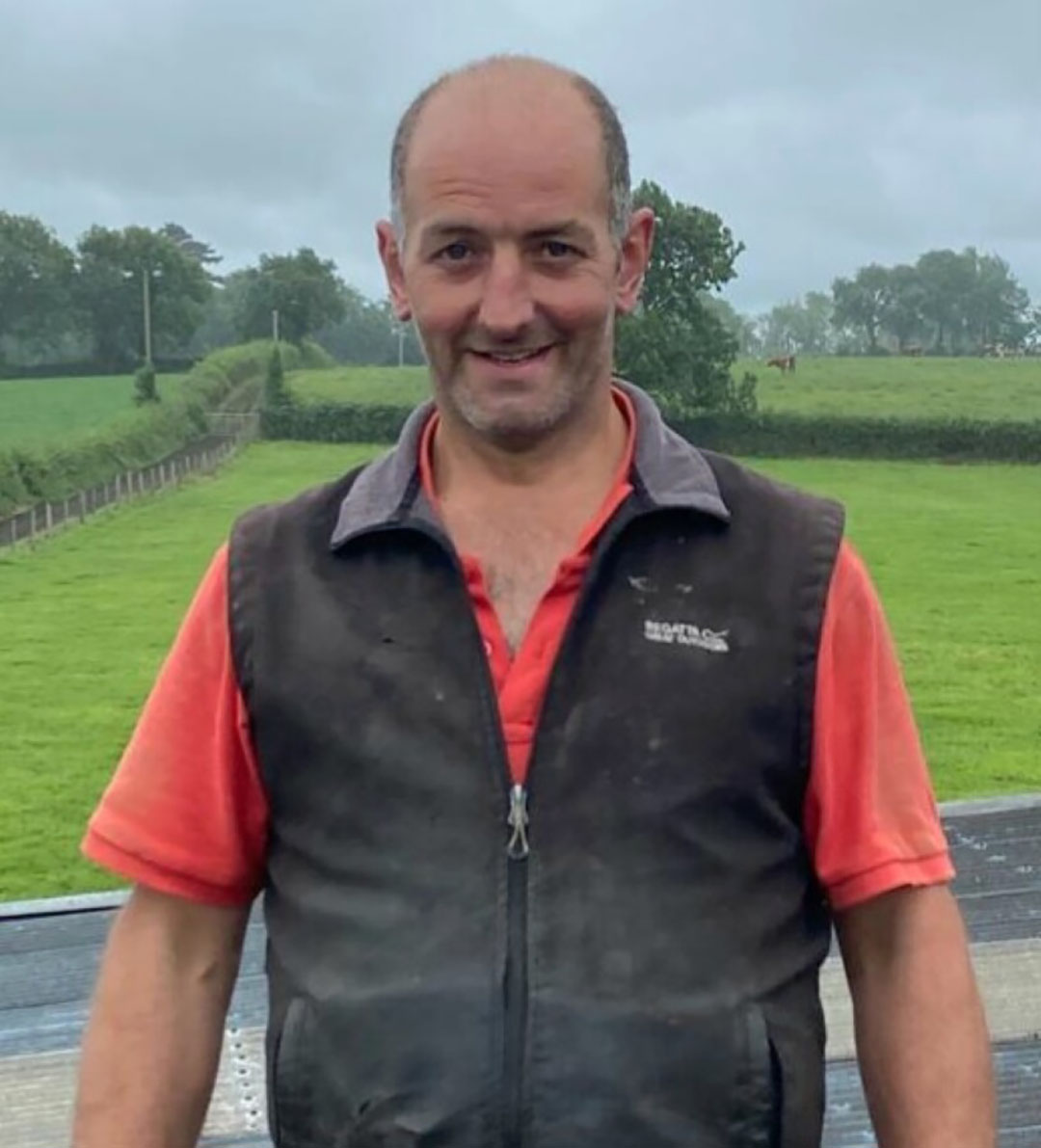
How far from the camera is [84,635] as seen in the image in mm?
13703

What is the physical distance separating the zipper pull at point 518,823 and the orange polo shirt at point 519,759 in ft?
0.05

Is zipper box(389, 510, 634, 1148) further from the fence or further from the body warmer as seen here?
the fence

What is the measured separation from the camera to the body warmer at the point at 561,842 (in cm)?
140

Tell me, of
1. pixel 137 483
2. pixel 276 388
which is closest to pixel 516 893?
pixel 137 483

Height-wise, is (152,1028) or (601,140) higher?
(601,140)

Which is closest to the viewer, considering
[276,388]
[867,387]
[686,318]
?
[686,318]

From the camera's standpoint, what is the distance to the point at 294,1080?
146 cm

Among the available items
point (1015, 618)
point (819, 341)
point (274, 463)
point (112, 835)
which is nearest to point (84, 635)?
point (1015, 618)

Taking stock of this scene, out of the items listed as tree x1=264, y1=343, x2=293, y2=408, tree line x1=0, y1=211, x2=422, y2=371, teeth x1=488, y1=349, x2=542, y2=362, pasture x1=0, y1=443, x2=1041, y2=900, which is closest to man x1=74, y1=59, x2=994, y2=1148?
teeth x1=488, y1=349, x2=542, y2=362

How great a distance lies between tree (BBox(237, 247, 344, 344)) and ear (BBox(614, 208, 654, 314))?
53820 mm

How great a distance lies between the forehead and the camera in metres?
1.44

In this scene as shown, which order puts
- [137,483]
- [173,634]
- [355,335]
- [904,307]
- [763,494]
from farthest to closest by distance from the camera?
[904,307]
[355,335]
[137,483]
[173,634]
[763,494]

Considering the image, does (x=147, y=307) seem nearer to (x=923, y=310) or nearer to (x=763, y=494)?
(x=923, y=310)

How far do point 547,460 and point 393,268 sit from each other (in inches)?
8.7
